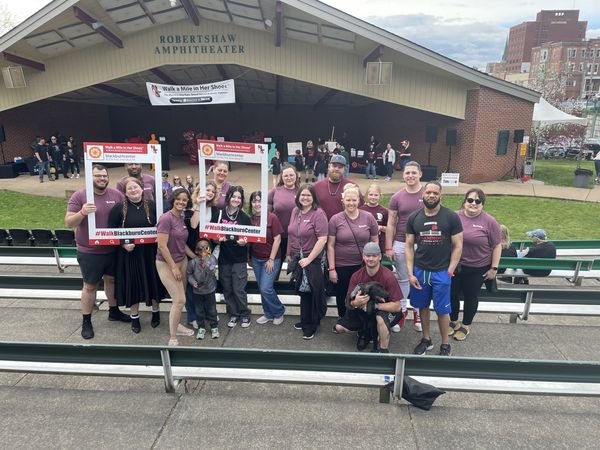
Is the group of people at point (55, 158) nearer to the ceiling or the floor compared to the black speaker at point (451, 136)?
nearer to the floor

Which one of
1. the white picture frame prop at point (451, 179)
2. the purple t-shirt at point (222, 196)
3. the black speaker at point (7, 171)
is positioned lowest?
the black speaker at point (7, 171)

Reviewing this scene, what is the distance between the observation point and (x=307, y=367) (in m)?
3.47

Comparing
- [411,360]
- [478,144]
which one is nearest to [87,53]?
[478,144]

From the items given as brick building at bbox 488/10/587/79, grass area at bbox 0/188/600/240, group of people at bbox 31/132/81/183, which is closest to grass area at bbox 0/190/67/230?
grass area at bbox 0/188/600/240

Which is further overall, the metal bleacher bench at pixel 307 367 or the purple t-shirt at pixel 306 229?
the purple t-shirt at pixel 306 229

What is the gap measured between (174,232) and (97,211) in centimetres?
86

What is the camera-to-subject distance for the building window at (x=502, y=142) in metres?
17.0

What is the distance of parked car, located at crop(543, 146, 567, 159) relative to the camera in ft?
96.5

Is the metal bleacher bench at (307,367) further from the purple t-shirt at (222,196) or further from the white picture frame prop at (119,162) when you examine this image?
the purple t-shirt at (222,196)

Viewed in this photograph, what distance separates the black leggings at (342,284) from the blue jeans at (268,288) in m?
0.70

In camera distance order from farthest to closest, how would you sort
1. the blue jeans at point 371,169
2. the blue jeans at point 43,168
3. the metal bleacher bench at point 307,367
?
the blue jeans at point 371,169
the blue jeans at point 43,168
the metal bleacher bench at point 307,367

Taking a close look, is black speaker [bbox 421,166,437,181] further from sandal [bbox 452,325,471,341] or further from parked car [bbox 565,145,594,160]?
parked car [bbox 565,145,594,160]

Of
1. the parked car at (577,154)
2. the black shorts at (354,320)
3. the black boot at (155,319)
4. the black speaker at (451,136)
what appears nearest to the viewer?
the black shorts at (354,320)

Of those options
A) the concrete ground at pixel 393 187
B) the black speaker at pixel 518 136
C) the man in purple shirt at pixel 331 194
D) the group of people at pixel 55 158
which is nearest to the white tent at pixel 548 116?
the black speaker at pixel 518 136
